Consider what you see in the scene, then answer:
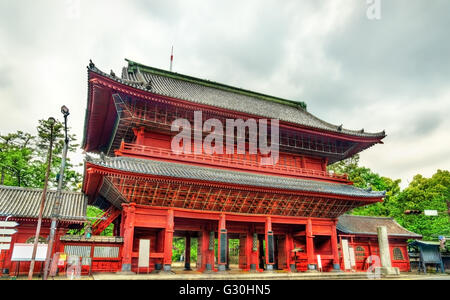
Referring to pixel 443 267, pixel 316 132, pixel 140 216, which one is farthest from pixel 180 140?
pixel 443 267

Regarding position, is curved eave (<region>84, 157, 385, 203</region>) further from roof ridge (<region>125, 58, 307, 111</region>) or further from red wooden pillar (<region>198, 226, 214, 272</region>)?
roof ridge (<region>125, 58, 307, 111</region>)

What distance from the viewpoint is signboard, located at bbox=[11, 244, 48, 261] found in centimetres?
1423

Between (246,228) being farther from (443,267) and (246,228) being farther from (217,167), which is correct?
(443,267)

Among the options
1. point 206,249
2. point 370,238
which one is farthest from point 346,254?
point 206,249

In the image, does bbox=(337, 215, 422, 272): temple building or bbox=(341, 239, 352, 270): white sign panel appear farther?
bbox=(337, 215, 422, 272): temple building

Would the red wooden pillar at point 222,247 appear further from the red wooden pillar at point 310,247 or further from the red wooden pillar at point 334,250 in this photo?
the red wooden pillar at point 334,250

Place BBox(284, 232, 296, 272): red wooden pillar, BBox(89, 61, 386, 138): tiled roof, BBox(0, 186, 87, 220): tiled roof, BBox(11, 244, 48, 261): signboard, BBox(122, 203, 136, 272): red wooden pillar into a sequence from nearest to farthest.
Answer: BBox(11, 244, 48, 261): signboard
BBox(122, 203, 136, 272): red wooden pillar
BBox(0, 186, 87, 220): tiled roof
BBox(284, 232, 296, 272): red wooden pillar
BBox(89, 61, 386, 138): tiled roof

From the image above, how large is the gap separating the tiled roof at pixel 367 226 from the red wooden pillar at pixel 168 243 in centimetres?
1469

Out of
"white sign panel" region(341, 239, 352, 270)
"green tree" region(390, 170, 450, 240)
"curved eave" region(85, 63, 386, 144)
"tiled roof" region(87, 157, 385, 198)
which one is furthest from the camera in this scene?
"green tree" region(390, 170, 450, 240)

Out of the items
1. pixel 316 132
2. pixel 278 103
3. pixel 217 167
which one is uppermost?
pixel 278 103

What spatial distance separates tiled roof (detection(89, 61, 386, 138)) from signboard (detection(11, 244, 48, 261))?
13.0m

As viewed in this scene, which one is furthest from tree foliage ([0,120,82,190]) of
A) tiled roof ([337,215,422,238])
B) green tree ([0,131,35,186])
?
tiled roof ([337,215,422,238])
